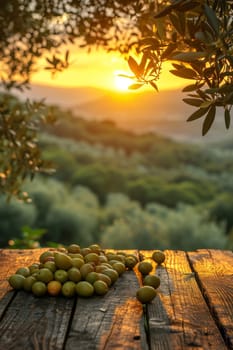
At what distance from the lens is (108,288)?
3264 mm

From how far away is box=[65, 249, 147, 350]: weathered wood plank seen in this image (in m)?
2.51

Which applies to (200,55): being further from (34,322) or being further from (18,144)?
(18,144)

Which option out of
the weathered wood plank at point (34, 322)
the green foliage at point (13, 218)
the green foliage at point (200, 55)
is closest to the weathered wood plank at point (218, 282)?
the weathered wood plank at point (34, 322)

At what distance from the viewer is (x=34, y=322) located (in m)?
2.75

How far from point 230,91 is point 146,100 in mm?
38709

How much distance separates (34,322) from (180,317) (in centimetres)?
67

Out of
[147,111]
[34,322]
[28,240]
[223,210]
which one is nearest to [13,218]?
[28,240]

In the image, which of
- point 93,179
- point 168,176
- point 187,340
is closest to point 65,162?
point 93,179

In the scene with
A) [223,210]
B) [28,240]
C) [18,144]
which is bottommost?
→ [223,210]

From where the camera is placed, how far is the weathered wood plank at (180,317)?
254 centimetres

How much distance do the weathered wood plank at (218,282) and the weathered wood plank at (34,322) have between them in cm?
70

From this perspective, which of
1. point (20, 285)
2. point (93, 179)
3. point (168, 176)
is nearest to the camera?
point (20, 285)

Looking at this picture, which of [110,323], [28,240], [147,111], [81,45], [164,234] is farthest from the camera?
[147,111]

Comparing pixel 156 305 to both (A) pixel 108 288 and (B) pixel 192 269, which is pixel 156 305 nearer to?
(A) pixel 108 288
